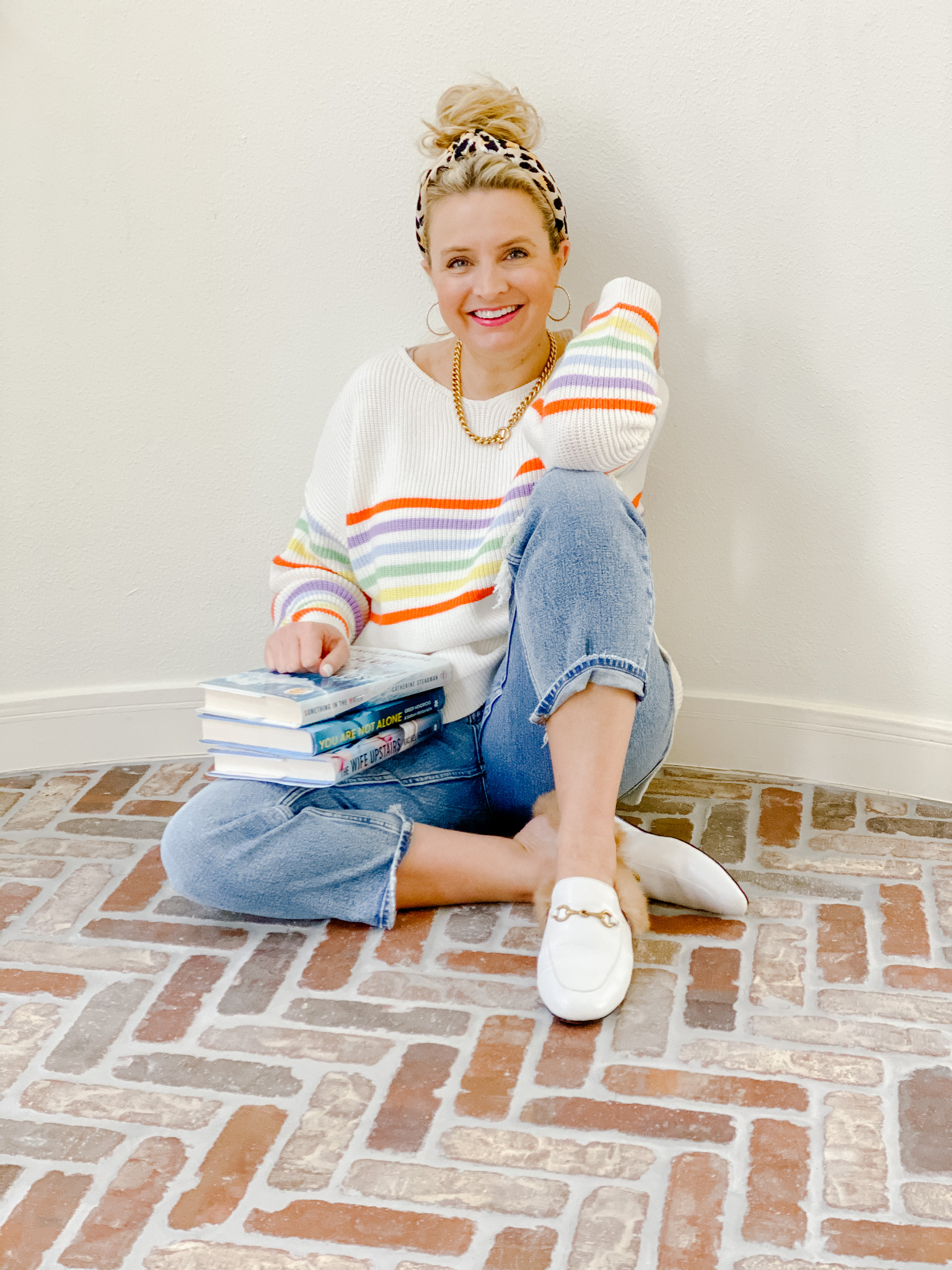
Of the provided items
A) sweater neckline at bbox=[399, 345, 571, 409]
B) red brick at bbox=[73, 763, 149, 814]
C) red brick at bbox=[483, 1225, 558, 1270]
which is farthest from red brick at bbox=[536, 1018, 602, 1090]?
red brick at bbox=[73, 763, 149, 814]

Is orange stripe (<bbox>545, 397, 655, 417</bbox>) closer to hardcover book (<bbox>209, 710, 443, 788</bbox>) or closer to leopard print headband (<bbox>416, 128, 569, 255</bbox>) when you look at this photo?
leopard print headband (<bbox>416, 128, 569, 255</bbox>)

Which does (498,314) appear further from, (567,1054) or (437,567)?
(567,1054)

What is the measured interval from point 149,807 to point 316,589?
559 millimetres

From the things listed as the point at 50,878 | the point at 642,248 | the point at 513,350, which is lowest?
the point at 50,878

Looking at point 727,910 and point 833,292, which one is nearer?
point 727,910

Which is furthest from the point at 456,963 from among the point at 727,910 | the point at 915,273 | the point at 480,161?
the point at 915,273

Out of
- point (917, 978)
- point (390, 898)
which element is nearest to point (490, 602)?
point (390, 898)

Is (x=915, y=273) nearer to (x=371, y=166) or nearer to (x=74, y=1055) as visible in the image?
(x=371, y=166)

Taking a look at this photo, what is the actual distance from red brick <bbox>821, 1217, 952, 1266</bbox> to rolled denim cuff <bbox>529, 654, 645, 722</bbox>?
2.12 feet

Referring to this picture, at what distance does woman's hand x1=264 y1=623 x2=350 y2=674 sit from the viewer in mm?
1754

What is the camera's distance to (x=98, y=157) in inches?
80.8

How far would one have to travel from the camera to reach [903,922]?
1.65 meters

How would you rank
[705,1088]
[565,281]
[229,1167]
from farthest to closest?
[565,281]
[705,1088]
[229,1167]

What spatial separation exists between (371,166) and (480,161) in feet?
1.24
